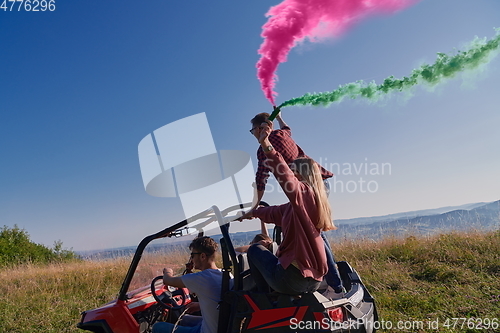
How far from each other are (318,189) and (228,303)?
120 centimetres

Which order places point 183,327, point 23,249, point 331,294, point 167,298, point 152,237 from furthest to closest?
point 23,249 → point 167,298 → point 152,237 → point 183,327 → point 331,294

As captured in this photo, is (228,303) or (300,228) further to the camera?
(228,303)

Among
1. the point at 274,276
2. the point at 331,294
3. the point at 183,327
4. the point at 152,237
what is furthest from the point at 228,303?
the point at 152,237

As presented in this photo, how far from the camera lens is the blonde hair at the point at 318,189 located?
3.04m

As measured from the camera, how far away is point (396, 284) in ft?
22.0

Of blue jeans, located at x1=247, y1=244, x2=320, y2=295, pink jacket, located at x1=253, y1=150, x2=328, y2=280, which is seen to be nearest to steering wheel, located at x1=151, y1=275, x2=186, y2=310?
blue jeans, located at x1=247, y1=244, x2=320, y2=295

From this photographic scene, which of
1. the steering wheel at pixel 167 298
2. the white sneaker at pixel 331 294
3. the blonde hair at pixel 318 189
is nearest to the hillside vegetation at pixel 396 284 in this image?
the steering wheel at pixel 167 298

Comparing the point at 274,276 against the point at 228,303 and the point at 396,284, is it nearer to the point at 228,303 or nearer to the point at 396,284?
the point at 228,303

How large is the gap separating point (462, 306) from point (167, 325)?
4.25m

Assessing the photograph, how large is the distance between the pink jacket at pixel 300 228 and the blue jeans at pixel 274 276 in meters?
0.05

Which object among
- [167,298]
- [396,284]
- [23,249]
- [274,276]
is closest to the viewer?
[274,276]

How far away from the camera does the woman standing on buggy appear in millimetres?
2875

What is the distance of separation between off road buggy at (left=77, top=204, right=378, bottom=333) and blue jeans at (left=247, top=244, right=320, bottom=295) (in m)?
0.07

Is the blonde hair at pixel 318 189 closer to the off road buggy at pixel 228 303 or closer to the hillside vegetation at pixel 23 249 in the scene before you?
the off road buggy at pixel 228 303
